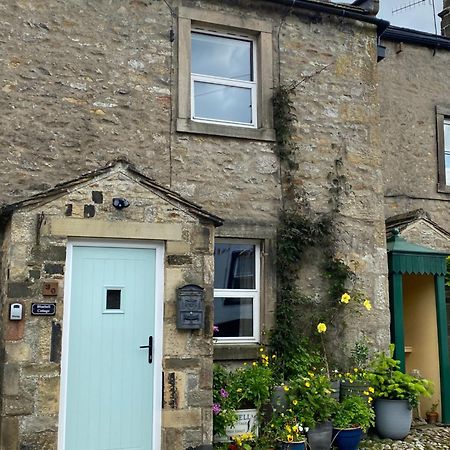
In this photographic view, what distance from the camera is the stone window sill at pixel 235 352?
7.73m

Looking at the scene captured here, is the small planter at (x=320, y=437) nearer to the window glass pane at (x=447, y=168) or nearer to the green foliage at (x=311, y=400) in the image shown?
the green foliage at (x=311, y=400)

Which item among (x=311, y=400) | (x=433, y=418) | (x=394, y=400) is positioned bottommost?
(x=433, y=418)

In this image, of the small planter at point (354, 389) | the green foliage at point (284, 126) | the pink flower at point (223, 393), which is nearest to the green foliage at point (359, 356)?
the small planter at point (354, 389)

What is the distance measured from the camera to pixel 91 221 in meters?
6.37

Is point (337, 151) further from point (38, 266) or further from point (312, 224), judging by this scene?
point (38, 266)

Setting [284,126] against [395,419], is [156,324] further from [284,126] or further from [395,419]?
[395,419]

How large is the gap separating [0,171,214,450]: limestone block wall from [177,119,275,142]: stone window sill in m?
1.65

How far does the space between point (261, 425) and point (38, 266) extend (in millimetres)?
3122

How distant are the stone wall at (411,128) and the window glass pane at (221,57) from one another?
285 centimetres

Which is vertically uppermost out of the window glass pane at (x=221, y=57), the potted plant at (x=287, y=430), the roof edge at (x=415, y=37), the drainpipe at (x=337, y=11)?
the roof edge at (x=415, y=37)

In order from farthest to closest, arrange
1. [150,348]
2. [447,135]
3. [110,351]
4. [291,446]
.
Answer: [447,135] < [291,446] < [150,348] < [110,351]

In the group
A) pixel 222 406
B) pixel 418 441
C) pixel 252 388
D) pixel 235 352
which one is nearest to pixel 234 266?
pixel 235 352

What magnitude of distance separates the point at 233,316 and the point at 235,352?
511 mm

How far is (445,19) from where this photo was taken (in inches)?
487
